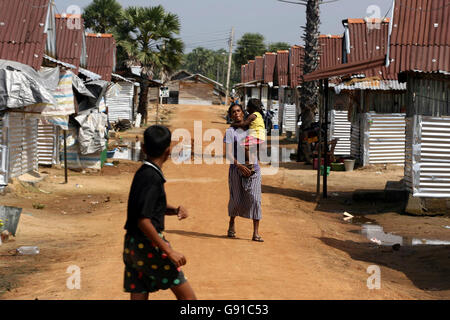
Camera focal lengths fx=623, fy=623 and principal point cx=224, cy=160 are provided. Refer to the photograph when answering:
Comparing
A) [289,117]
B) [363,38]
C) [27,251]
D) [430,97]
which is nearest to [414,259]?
[430,97]

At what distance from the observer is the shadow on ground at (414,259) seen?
800 cm

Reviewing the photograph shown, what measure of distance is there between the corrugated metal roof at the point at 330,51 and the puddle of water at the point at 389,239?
1986 cm

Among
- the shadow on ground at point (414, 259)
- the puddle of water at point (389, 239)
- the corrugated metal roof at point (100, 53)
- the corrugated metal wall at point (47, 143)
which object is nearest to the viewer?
the shadow on ground at point (414, 259)

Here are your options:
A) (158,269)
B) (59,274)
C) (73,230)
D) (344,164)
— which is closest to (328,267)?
(59,274)

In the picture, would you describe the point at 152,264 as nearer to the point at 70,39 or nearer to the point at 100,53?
the point at 70,39

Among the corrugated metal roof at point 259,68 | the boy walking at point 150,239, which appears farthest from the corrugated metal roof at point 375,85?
the corrugated metal roof at point 259,68

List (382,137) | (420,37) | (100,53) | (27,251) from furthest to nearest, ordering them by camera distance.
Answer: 1. (100,53)
2. (382,137)
3. (420,37)
4. (27,251)

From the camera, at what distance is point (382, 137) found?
20.5 metres

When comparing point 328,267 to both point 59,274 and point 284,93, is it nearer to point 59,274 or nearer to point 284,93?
point 59,274

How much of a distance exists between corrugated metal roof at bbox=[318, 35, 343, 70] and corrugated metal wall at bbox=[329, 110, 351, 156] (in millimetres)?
6767

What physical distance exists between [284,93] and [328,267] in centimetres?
3372

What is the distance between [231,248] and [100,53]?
24533 mm

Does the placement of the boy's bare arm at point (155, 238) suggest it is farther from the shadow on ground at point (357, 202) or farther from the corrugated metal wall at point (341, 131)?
the corrugated metal wall at point (341, 131)

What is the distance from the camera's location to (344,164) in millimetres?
20641
